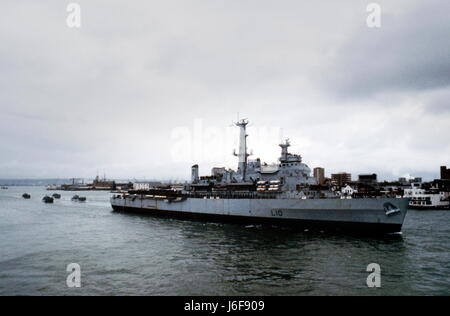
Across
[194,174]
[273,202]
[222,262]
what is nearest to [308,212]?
[273,202]

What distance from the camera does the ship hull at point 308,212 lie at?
88.9 feet

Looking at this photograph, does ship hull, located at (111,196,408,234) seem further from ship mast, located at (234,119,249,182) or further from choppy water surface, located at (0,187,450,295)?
ship mast, located at (234,119,249,182)

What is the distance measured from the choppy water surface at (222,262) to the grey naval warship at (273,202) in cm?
235

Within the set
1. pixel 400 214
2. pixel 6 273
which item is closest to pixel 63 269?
pixel 6 273

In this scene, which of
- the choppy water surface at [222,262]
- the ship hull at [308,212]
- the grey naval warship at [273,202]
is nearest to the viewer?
the choppy water surface at [222,262]

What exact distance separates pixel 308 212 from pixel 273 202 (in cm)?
425

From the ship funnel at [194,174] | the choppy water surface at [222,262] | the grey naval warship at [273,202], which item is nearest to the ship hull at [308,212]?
the grey naval warship at [273,202]

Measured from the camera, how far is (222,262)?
19531mm

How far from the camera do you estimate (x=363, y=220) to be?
2794cm

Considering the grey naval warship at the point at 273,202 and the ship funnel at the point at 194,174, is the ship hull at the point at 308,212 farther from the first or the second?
the ship funnel at the point at 194,174

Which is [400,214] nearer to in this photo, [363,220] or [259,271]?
[363,220]

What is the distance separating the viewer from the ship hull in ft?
88.9

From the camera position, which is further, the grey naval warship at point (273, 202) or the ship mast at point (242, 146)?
the ship mast at point (242, 146)
